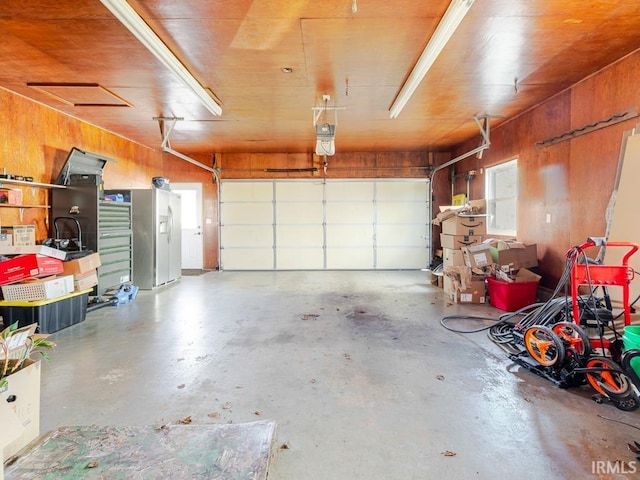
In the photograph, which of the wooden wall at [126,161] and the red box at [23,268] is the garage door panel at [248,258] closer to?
the wooden wall at [126,161]

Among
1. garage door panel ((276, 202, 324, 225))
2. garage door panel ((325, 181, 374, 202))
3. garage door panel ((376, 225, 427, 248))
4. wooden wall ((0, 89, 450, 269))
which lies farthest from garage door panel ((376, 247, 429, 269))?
wooden wall ((0, 89, 450, 269))

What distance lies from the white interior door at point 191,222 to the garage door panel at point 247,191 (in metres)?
0.65

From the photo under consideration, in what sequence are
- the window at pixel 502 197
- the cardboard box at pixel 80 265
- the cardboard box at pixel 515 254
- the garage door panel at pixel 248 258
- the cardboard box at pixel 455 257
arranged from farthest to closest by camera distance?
1. the garage door panel at pixel 248 258
2. the window at pixel 502 197
3. the cardboard box at pixel 455 257
4. the cardboard box at pixel 515 254
5. the cardboard box at pixel 80 265

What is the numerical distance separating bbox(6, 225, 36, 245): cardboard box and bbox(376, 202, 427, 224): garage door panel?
20.3 ft

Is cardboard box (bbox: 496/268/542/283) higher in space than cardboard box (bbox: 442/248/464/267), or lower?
lower

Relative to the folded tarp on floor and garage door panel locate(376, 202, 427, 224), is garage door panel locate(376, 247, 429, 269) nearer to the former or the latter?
garage door panel locate(376, 202, 427, 224)

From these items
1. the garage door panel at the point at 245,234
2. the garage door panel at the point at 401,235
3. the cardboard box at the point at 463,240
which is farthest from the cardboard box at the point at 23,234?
the garage door panel at the point at 401,235

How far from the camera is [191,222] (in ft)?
25.2

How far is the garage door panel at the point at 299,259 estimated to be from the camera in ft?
25.1

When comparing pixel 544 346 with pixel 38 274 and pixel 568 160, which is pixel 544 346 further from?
pixel 38 274

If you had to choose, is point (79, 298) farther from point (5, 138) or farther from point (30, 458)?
point (30, 458)

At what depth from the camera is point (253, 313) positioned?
4.07 meters

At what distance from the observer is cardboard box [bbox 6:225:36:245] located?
145 inches

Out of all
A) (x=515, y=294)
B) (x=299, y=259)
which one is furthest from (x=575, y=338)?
(x=299, y=259)
